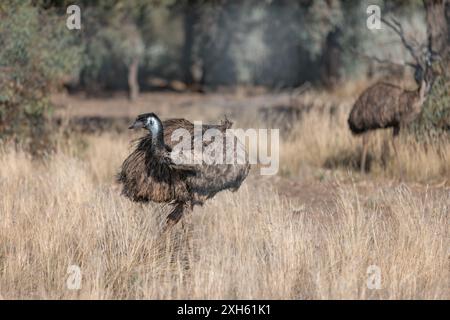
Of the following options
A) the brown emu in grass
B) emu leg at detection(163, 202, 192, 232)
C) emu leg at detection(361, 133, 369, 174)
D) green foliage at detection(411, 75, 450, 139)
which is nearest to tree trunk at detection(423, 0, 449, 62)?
green foliage at detection(411, 75, 450, 139)

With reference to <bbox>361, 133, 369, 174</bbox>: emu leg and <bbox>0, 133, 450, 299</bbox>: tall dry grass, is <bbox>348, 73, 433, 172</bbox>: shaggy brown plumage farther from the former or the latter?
<bbox>0, 133, 450, 299</bbox>: tall dry grass

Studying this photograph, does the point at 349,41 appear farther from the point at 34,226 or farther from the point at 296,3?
the point at 34,226

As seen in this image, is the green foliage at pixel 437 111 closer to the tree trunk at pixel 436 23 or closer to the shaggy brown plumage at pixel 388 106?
the shaggy brown plumage at pixel 388 106

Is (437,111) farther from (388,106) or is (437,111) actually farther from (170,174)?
(170,174)

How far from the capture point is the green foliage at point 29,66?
38.0ft

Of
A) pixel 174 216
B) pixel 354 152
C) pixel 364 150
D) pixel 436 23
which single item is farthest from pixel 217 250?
pixel 436 23

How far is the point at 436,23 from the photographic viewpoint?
480 inches

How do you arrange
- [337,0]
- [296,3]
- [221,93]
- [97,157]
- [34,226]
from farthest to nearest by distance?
[221,93] → [296,3] → [337,0] → [97,157] → [34,226]

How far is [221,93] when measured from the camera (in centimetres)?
2348

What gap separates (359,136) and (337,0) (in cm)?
904

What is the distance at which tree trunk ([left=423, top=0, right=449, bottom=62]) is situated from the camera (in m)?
12.1

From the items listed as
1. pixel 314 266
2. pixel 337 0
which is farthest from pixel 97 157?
pixel 337 0

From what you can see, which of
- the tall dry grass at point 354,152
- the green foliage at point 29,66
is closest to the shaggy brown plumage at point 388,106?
the tall dry grass at point 354,152

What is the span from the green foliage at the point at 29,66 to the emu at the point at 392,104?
447cm
